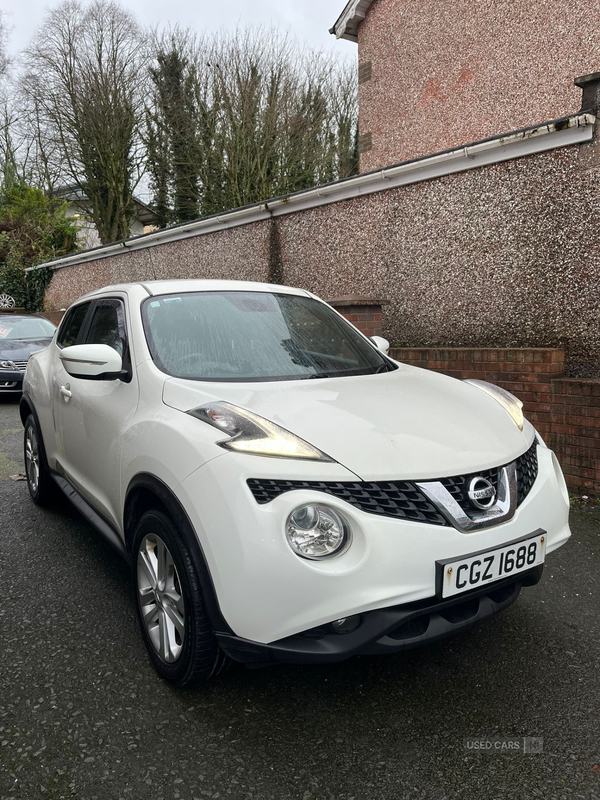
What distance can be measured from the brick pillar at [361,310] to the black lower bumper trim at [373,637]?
13.9 feet

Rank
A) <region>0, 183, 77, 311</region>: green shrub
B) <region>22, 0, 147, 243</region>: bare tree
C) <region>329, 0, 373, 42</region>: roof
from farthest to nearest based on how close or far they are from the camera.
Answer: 1. <region>22, 0, 147, 243</region>: bare tree
2. <region>0, 183, 77, 311</region>: green shrub
3. <region>329, 0, 373, 42</region>: roof

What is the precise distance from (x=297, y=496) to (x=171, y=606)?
798 mm

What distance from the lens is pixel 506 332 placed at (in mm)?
5641

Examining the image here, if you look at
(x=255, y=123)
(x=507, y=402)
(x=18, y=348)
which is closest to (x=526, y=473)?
(x=507, y=402)

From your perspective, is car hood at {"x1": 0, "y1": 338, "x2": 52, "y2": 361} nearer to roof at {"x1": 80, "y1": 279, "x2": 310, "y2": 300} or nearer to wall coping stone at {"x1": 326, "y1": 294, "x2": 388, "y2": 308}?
wall coping stone at {"x1": 326, "y1": 294, "x2": 388, "y2": 308}

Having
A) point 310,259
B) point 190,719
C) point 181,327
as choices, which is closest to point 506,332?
point 310,259

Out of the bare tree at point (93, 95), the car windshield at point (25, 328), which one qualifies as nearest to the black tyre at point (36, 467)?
the car windshield at point (25, 328)

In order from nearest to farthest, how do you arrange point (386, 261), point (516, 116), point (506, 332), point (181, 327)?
point (181, 327)
point (506, 332)
point (386, 261)
point (516, 116)

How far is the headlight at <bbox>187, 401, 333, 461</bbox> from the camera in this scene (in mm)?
2135

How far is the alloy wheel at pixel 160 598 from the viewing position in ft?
7.79

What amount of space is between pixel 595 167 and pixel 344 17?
9.41 m

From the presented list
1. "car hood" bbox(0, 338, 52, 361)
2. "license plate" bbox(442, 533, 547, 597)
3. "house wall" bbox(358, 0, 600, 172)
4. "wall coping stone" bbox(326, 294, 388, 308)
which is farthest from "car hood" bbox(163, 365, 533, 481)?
"car hood" bbox(0, 338, 52, 361)

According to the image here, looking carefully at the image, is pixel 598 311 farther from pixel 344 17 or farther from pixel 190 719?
pixel 344 17

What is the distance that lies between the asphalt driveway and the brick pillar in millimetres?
3652
